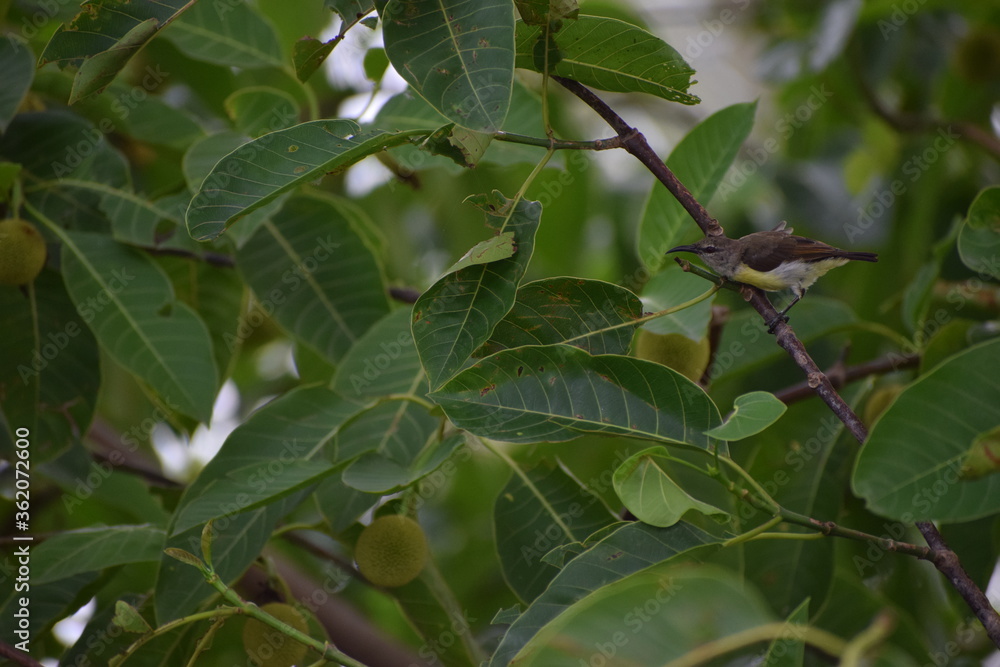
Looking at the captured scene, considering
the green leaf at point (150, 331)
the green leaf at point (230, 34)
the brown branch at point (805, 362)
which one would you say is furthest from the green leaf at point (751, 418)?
the green leaf at point (230, 34)

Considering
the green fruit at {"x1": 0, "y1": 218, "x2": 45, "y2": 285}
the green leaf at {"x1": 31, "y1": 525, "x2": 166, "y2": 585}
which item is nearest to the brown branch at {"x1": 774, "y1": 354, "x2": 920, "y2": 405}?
the green leaf at {"x1": 31, "y1": 525, "x2": 166, "y2": 585}

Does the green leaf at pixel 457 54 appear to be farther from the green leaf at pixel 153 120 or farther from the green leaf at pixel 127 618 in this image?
the green leaf at pixel 153 120

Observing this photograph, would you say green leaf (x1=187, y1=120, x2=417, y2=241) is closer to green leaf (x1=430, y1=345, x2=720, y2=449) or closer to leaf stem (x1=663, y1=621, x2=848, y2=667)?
green leaf (x1=430, y1=345, x2=720, y2=449)

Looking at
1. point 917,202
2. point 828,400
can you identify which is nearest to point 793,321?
point 828,400

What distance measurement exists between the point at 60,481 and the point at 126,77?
1.32 metres

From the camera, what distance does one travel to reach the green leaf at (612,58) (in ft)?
4.26

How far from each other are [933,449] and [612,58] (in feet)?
2.44

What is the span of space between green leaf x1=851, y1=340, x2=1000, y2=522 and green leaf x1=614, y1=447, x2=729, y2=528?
213 mm

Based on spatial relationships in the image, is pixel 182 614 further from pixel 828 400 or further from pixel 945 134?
pixel 945 134

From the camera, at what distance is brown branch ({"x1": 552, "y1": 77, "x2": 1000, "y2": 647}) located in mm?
1093

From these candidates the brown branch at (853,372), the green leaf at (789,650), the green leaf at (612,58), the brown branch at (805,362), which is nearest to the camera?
the green leaf at (789,650)

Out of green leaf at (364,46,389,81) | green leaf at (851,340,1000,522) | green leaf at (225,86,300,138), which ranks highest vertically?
green leaf at (364,46,389,81)

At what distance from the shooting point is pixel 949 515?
113 cm

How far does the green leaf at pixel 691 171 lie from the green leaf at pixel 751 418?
2.07 ft
